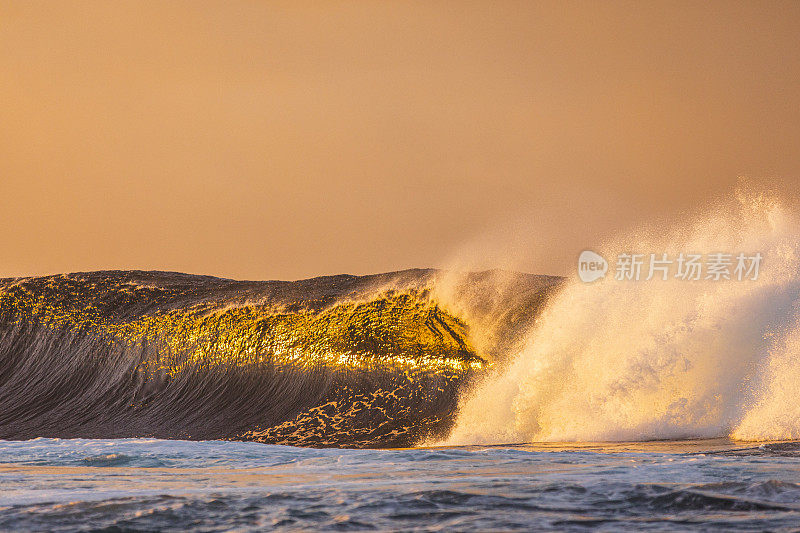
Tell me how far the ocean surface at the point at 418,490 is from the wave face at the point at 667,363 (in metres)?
1.27

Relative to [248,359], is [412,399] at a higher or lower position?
lower

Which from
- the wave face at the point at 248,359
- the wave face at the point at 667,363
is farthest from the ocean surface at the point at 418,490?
the wave face at the point at 248,359

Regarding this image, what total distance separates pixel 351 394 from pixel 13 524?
27.5 feet

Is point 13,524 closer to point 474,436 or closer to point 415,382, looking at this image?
point 474,436

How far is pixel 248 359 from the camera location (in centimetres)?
1446

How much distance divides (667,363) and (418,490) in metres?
5.74

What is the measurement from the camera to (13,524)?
14.5ft

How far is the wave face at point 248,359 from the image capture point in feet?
39.9

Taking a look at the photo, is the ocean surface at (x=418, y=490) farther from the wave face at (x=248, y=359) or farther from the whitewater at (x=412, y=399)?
the wave face at (x=248, y=359)

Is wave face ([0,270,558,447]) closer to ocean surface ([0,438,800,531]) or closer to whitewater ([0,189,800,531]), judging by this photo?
whitewater ([0,189,800,531])

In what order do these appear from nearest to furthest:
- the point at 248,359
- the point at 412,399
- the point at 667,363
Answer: the point at 667,363 < the point at 412,399 < the point at 248,359

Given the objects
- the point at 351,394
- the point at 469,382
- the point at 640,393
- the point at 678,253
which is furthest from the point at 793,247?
the point at 351,394

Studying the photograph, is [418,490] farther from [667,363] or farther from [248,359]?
[248,359]

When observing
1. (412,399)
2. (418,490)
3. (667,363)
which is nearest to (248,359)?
(412,399)
